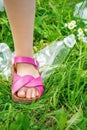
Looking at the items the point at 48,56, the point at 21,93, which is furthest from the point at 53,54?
the point at 21,93

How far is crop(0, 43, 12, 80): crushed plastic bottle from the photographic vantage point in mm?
2004

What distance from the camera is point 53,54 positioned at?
Result: 6.95 ft

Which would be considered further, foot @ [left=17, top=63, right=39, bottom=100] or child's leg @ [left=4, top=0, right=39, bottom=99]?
foot @ [left=17, top=63, right=39, bottom=100]

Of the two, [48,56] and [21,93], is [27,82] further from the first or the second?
[48,56]

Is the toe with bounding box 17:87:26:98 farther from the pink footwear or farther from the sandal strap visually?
the sandal strap

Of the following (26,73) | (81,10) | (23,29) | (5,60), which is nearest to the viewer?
(23,29)

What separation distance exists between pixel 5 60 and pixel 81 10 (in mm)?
601

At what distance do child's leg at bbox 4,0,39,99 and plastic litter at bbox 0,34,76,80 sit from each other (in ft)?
0.29

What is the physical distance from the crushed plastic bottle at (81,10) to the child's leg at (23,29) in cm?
59

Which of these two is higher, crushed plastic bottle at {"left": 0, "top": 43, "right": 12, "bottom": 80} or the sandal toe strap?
crushed plastic bottle at {"left": 0, "top": 43, "right": 12, "bottom": 80}

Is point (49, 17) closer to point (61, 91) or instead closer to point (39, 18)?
point (39, 18)

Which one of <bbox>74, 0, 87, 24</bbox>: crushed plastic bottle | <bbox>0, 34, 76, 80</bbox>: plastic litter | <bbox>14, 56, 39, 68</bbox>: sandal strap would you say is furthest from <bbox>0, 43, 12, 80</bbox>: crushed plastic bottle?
<bbox>74, 0, 87, 24</bbox>: crushed plastic bottle

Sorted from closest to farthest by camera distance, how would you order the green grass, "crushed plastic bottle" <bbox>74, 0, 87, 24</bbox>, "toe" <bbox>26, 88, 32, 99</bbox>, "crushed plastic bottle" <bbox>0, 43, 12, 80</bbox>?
the green grass, "toe" <bbox>26, 88, 32, 99</bbox>, "crushed plastic bottle" <bbox>0, 43, 12, 80</bbox>, "crushed plastic bottle" <bbox>74, 0, 87, 24</bbox>

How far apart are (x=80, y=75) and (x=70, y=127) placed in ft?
1.00
